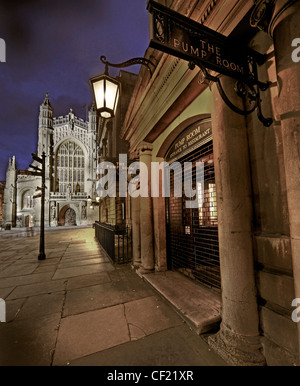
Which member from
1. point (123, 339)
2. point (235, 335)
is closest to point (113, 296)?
point (123, 339)

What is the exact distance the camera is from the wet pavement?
2.20 meters

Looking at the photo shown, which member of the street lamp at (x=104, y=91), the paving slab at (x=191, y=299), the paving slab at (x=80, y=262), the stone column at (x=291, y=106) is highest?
the street lamp at (x=104, y=91)

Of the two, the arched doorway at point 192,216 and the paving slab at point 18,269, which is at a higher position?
the arched doorway at point 192,216

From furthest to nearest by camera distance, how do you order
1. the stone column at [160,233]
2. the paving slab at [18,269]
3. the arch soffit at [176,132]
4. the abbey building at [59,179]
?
the abbey building at [59,179], the paving slab at [18,269], the stone column at [160,233], the arch soffit at [176,132]

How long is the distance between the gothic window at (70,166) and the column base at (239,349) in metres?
44.8

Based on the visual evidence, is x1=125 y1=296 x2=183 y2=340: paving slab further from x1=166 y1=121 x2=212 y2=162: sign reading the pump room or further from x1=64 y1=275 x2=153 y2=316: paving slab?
x1=166 y1=121 x2=212 y2=162: sign reading the pump room

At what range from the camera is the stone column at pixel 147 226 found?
5.26 meters

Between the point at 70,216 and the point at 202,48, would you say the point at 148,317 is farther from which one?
the point at 70,216

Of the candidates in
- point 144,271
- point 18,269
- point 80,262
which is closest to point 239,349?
point 144,271

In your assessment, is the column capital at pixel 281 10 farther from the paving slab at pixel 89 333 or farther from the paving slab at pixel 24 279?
the paving slab at pixel 24 279

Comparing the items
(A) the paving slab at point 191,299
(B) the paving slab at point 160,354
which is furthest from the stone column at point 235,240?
(A) the paving slab at point 191,299

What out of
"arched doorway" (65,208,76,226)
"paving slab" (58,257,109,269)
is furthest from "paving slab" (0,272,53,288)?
"arched doorway" (65,208,76,226)

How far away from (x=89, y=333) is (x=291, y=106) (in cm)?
408
